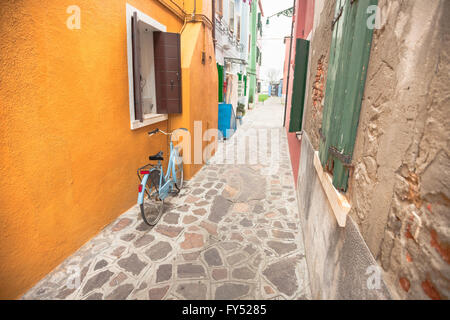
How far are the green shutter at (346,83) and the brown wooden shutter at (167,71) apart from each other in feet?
11.3

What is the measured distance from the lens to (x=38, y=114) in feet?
8.38

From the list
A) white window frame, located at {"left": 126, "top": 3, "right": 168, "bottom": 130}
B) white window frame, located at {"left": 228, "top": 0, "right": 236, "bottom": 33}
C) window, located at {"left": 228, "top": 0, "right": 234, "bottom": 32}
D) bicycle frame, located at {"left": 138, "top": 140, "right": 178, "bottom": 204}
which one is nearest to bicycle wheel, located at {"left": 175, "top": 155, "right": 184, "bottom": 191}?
bicycle frame, located at {"left": 138, "top": 140, "right": 178, "bottom": 204}

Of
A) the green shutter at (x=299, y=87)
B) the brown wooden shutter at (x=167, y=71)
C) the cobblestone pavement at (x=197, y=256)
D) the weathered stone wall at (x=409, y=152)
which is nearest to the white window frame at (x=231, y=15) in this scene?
the green shutter at (x=299, y=87)

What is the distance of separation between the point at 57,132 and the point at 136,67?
5.73ft

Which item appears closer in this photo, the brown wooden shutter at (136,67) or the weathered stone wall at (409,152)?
the weathered stone wall at (409,152)

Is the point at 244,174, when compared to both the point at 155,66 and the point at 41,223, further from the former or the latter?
the point at 41,223

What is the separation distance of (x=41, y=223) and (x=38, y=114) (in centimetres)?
121

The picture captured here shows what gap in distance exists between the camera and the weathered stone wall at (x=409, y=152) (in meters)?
0.88

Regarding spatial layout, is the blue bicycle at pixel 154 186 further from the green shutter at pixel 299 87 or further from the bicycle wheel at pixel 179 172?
the green shutter at pixel 299 87

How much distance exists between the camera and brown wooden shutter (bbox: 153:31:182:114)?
16.1ft

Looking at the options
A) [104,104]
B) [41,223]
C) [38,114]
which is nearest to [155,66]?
[104,104]

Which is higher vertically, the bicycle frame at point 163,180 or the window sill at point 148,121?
the window sill at point 148,121

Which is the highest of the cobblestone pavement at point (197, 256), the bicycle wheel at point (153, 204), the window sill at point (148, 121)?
the window sill at point (148, 121)

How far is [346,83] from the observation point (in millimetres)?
1923
